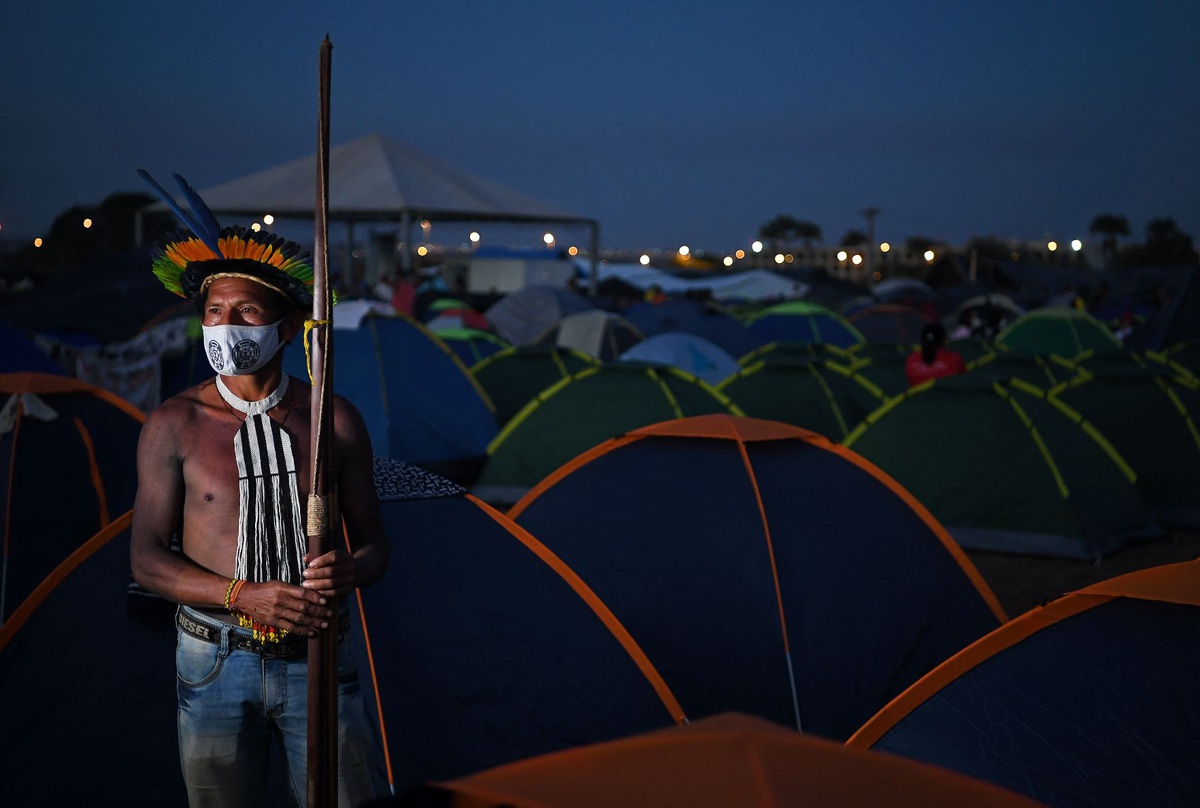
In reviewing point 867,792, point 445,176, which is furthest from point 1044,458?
Result: point 445,176

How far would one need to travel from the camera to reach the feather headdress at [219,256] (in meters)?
2.29

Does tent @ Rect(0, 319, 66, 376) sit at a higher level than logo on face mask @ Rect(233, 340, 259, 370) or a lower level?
lower

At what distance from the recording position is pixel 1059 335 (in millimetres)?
18125

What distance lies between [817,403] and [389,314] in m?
3.84

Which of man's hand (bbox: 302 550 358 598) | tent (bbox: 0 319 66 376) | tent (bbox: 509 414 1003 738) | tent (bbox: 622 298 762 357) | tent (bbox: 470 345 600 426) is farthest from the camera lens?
tent (bbox: 622 298 762 357)

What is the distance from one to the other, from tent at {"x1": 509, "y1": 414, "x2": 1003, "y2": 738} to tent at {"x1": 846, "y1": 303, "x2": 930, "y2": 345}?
18786 mm

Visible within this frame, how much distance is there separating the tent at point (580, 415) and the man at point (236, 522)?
6.44 meters

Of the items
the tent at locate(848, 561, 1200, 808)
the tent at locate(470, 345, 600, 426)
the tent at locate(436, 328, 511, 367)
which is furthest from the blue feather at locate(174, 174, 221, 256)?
the tent at locate(436, 328, 511, 367)

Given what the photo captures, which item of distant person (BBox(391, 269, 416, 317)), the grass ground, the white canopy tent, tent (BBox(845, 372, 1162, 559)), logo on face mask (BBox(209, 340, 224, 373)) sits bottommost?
the grass ground

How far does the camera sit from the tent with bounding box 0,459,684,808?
10.8 feet

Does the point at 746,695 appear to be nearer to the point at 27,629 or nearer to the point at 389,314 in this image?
the point at 27,629

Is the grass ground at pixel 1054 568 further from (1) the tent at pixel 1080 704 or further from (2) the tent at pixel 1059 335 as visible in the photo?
(2) the tent at pixel 1059 335

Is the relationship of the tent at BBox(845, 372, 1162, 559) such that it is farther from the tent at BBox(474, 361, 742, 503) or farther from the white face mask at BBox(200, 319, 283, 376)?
the white face mask at BBox(200, 319, 283, 376)

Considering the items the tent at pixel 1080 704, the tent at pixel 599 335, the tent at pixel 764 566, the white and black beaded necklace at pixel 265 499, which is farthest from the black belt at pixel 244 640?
the tent at pixel 599 335
